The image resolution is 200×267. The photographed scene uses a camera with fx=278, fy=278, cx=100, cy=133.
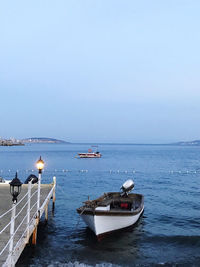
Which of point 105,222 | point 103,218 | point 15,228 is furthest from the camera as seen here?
point 105,222

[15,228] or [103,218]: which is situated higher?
[15,228]

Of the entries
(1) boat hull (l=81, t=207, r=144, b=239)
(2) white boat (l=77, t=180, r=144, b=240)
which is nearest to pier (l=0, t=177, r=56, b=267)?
(2) white boat (l=77, t=180, r=144, b=240)

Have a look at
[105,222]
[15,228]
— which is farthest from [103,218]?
[15,228]

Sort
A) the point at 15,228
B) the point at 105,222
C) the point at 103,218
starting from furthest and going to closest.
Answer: the point at 105,222, the point at 103,218, the point at 15,228

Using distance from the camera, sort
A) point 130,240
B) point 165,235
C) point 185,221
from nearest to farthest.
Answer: point 130,240 < point 165,235 < point 185,221

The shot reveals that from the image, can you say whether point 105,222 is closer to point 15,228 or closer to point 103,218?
point 103,218

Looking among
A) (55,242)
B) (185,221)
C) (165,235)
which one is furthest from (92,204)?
(185,221)

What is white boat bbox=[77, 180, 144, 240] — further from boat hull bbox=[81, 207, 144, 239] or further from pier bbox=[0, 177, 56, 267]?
pier bbox=[0, 177, 56, 267]

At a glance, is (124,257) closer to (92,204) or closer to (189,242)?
(92,204)

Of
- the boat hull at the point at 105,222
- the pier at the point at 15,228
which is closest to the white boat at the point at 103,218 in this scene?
the boat hull at the point at 105,222

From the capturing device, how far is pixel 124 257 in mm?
13586

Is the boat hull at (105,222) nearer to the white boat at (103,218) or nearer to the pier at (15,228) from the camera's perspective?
the white boat at (103,218)

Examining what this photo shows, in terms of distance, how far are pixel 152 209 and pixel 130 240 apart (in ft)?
30.2

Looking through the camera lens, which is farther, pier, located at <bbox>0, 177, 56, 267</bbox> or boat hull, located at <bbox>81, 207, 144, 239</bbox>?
boat hull, located at <bbox>81, 207, 144, 239</bbox>
